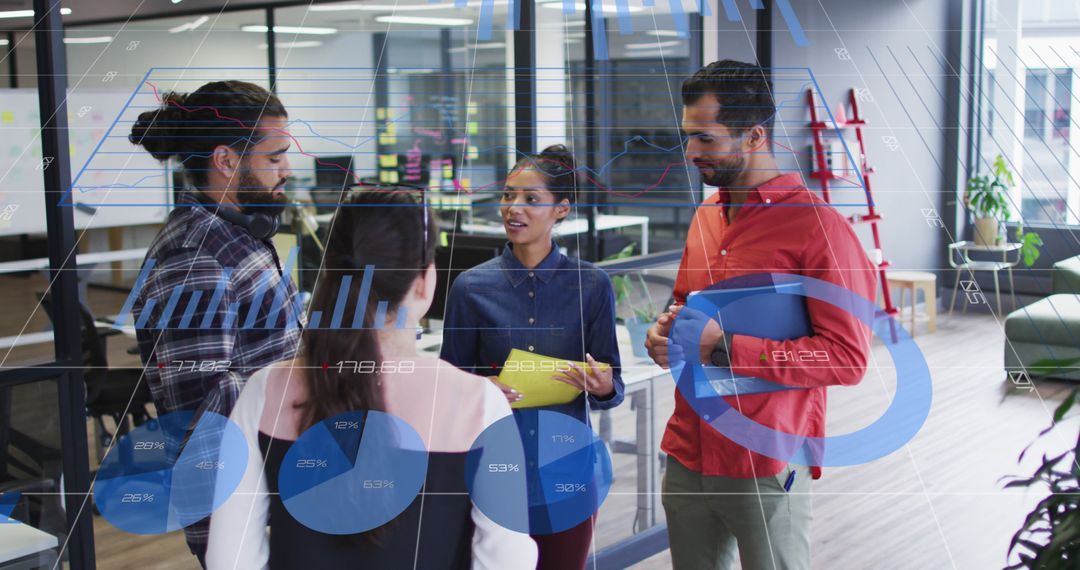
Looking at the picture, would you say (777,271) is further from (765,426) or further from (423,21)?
(423,21)

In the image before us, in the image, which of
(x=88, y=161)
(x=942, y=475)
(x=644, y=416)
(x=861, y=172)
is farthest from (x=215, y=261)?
(x=942, y=475)

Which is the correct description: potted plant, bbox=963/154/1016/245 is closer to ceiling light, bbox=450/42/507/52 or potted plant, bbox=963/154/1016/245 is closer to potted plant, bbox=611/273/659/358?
potted plant, bbox=611/273/659/358

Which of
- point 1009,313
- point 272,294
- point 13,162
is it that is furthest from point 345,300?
point 1009,313

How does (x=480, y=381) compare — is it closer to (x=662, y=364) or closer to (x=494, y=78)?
(x=662, y=364)

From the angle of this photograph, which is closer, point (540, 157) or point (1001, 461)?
point (1001, 461)

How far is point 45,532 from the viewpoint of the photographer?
4.24 ft

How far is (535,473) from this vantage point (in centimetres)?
122

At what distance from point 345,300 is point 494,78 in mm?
448

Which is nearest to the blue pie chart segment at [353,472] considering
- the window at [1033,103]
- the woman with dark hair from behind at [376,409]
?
the woman with dark hair from behind at [376,409]

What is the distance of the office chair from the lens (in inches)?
49.3

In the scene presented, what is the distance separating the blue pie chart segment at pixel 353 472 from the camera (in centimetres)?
122

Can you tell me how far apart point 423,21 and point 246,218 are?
478 millimetres

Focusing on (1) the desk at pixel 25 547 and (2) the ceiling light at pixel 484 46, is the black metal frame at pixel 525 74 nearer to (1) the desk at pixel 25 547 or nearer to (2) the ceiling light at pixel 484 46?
(2) the ceiling light at pixel 484 46

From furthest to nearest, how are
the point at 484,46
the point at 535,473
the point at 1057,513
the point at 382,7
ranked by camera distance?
the point at 382,7, the point at 484,46, the point at 535,473, the point at 1057,513
